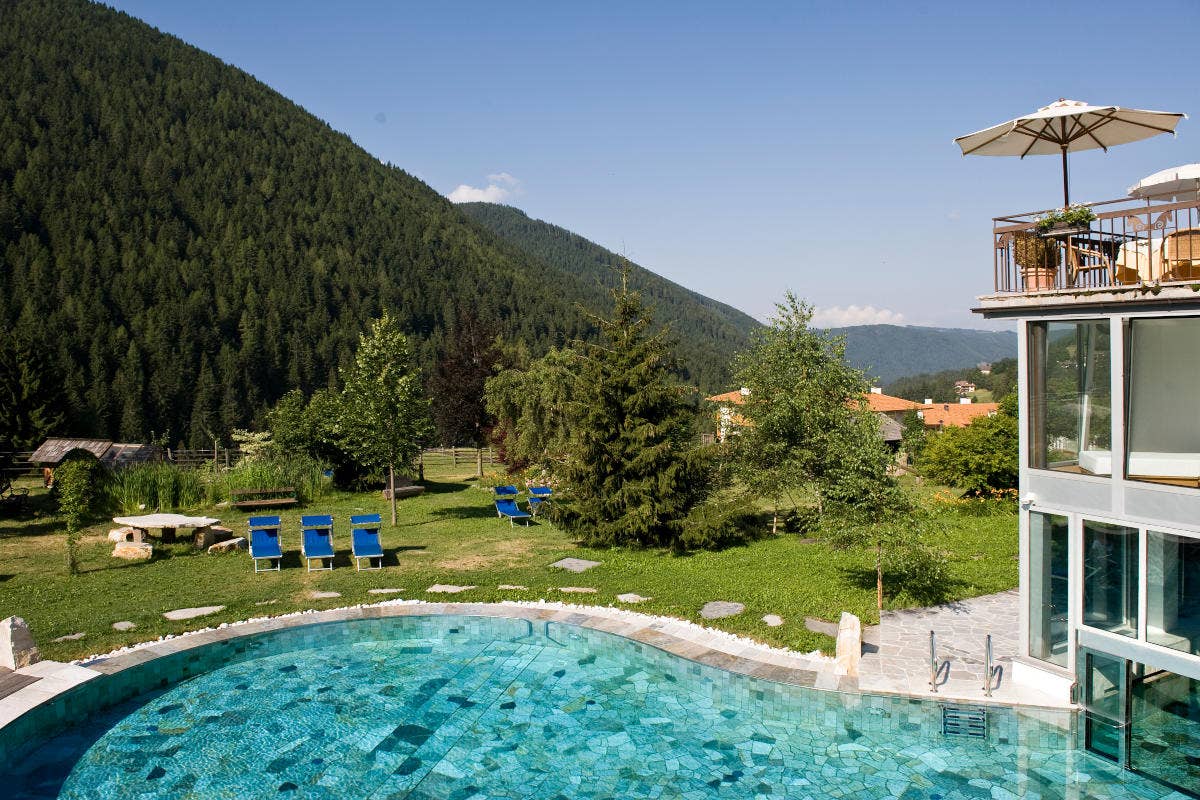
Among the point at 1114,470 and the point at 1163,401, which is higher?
the point at 1163,401

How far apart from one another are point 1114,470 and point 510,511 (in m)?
14.2

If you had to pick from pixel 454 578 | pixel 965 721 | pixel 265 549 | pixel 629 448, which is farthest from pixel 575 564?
pixel 965 721

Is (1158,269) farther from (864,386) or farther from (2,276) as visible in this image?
(2,276)

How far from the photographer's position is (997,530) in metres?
19.1

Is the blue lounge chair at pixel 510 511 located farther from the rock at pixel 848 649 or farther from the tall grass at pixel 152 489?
the rock at pixel 848 649

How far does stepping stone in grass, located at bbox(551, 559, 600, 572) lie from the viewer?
14.5 metres

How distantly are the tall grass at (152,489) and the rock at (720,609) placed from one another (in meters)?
15.3

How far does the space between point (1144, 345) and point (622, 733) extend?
22.4 ft

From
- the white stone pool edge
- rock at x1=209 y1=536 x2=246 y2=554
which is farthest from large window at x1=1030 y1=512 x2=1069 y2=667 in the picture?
rock at x1=209 y1=536 x2=246 y2=554

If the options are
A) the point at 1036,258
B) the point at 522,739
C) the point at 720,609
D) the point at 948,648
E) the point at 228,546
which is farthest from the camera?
the point at 228,546

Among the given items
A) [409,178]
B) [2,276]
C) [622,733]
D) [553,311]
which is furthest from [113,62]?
[622,733]

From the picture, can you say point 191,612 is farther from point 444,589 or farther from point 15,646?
point 444,589

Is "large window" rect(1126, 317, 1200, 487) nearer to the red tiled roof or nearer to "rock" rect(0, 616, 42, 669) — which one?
"rock" rect(0, 616, 42, 669)

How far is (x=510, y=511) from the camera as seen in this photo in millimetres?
19578
